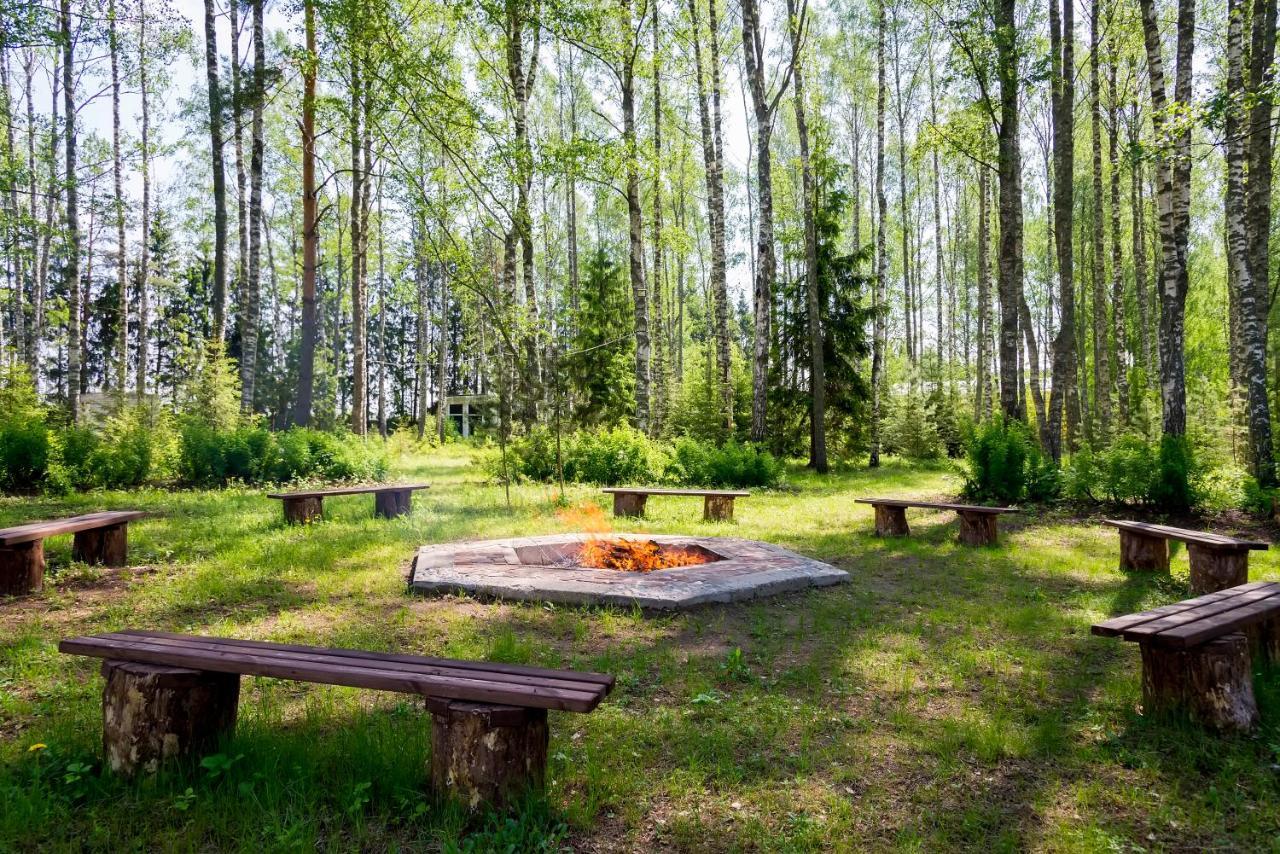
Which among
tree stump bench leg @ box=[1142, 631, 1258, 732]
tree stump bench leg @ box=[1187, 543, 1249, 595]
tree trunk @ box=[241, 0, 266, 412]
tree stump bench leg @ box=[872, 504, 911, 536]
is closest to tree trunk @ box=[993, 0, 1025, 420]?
tree stump bench leg @ box=[872, 504, 911, 536]

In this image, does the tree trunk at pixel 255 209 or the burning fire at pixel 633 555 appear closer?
the burning fire at pixel 633 555

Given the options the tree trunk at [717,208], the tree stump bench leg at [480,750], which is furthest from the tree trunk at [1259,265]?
the tree stump bench leg at [480,750]

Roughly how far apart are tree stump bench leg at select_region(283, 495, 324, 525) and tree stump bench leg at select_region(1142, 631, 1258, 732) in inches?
324

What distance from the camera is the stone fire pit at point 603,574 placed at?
5.28m

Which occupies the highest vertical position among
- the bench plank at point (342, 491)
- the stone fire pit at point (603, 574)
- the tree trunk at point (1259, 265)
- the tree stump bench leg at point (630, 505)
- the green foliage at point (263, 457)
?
the tree trunk at point (1259, 265)

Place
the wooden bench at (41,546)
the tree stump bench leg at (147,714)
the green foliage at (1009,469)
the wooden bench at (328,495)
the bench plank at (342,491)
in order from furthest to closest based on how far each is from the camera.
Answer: the green foliage at (1009,469)
the wooden bench at (328,495)
the bench plank at (342,491)
the wooden bench at (41,546)
the tree stump bench leg at (147,714)

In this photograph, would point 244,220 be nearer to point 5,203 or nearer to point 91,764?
point 5,203

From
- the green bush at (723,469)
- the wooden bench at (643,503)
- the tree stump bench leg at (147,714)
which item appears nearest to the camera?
the tree stump bench leg at (147,714)

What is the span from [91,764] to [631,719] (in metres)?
2.23

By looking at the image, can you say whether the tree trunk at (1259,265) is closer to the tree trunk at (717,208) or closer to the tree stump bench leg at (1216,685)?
the tree stump bench leg at (1216,685)

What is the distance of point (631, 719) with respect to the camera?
332 centimetres

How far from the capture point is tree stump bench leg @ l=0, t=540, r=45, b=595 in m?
5.07

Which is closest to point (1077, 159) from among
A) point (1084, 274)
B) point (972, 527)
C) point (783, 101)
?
point (1084, 274)

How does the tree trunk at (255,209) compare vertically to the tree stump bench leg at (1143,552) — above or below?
above
